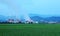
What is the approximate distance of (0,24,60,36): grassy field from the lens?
9.89ft

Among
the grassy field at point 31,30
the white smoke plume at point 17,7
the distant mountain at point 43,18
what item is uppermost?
the white smoke plume at point 17,7

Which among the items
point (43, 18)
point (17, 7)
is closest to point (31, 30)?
point (43, 18)

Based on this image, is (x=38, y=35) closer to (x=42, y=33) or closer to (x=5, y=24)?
(x=42, y=33)

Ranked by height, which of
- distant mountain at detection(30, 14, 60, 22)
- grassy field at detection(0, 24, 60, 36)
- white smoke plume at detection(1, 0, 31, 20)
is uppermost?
white smoke plume at detection(1, 0, 31, 20)

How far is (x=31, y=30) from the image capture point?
303 cm

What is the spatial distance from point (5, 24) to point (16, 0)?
42 centimetres

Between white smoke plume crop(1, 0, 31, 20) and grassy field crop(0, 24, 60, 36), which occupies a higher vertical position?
white smoke plume crop(1, 0, 31, 20)

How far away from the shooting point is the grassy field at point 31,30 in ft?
9.89

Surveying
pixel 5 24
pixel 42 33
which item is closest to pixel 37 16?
pixel 42 33

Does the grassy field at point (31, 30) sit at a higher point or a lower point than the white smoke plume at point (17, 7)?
lower

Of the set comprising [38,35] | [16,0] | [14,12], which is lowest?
[38,35]

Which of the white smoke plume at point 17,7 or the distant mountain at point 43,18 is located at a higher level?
the white smoke plume at point 17,7

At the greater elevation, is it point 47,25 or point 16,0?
point 16,0

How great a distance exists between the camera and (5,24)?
3.07 m
